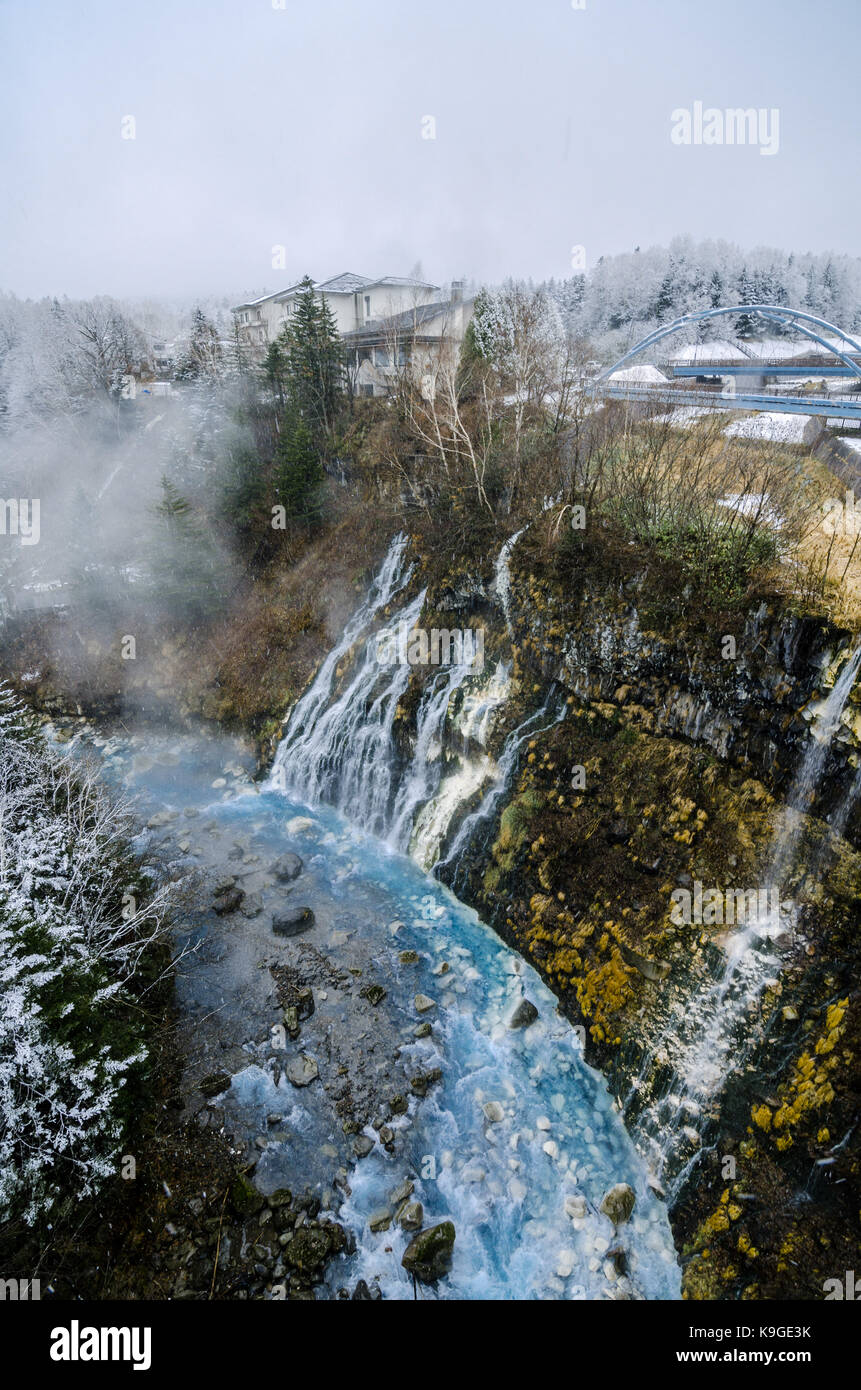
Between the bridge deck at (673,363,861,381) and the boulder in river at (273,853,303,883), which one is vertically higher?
the bridge deck at (673,363,861,381)

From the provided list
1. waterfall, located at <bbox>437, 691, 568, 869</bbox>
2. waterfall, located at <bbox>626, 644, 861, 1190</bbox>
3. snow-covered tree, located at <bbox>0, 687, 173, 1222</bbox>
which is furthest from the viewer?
waterfall, located at <bbox>437, 691, 568, 869</bbox>

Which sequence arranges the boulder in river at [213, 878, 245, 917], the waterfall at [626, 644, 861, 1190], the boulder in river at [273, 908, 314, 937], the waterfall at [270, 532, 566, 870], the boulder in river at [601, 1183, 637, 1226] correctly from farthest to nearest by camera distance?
1. the waterfall at [270, 532, 566, 870]
2. the boulder in river at [213, 878, 245, 917]
3. the boulder in river at [273, 908, 314, 937]
4. the waterfall at [626, 644, 861, 1190]
5. the boulder in river at [601, 1183, 637, 1226]

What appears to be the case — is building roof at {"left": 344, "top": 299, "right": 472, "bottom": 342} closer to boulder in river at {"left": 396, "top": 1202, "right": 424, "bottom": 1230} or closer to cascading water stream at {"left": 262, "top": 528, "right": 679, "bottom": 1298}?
cascading water stream at {"left": 262, "top": 528, "right": 679, "bottom": 1298}

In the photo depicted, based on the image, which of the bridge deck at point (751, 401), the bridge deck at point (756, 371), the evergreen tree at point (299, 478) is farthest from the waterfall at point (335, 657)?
the bridge deck at point (756, 371)

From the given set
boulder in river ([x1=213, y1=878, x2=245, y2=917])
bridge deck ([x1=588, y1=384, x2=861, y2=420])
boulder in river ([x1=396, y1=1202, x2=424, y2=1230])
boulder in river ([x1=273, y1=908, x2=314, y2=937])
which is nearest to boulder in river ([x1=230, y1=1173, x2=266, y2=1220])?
boulder in river ([x1=396, y1=1202, x2=424, y2=1230])

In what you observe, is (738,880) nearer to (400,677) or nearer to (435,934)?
(435,934)
